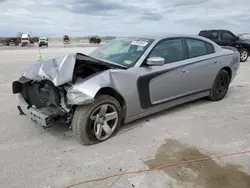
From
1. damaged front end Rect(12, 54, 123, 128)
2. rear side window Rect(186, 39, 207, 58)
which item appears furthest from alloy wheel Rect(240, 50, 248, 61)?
damaged front end Rect(12, 54, 123, 128)

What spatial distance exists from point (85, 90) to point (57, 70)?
0.51 meters

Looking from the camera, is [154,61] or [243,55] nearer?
[154,61]

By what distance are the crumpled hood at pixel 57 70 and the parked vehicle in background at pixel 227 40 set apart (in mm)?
11425

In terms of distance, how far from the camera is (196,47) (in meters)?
4.88

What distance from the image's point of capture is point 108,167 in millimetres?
2924

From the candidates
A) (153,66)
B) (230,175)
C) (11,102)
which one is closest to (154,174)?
(230,175)

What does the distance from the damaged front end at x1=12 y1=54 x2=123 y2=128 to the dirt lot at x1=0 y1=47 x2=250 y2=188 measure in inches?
17.2

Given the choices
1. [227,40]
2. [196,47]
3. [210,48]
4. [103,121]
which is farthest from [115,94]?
[227,40]

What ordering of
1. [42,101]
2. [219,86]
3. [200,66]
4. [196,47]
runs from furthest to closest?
[219,86]
[196,47]
[200,66]
[42,101]

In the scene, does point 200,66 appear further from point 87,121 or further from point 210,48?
point 87,121

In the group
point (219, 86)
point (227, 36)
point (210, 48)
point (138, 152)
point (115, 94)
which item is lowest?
point (138, 152)

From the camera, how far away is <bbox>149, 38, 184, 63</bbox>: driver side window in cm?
413

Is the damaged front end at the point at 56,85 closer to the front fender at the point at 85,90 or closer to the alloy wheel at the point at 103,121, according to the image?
the front fender at the point at 85,90

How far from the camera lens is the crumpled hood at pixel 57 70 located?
3182 millimetres
